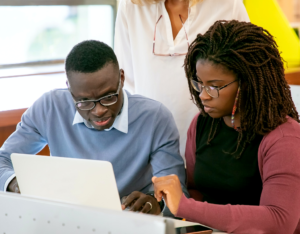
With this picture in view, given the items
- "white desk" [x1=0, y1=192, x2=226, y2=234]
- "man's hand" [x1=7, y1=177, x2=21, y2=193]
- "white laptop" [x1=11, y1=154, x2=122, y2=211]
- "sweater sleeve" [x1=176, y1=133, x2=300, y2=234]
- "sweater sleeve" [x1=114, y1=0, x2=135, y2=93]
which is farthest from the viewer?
"sweater sleeve" [x1=114, y1=0, x2=135, y2=93]

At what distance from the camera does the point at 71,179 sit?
982mm

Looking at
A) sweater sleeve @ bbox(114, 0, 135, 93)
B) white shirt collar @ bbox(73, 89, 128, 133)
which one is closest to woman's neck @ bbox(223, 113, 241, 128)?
white shirt collar @ bbox(73, 89, 128, 133)

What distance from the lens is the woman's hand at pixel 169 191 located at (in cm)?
111

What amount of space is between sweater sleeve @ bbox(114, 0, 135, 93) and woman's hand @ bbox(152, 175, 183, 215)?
0.91 metres

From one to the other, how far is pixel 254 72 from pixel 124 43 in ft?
2.82

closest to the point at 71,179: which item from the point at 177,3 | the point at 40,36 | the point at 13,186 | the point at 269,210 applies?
the point at 13,186

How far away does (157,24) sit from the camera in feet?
5.90

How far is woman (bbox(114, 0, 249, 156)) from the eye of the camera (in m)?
1.75

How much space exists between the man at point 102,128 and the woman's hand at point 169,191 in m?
0.14

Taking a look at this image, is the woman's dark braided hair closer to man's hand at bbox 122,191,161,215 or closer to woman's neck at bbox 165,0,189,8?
man's hand at bbox 122,191,161,215

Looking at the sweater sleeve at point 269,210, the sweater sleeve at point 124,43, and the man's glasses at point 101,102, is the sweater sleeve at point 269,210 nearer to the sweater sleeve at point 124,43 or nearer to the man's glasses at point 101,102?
the man's glasses at point 101,102

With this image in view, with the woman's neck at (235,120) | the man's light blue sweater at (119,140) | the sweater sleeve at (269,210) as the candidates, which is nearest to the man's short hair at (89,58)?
the man's light blue sweater at (119,140)

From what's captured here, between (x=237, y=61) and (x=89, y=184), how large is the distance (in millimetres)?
592

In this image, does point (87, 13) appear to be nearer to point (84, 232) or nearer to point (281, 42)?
point (281, 42)
